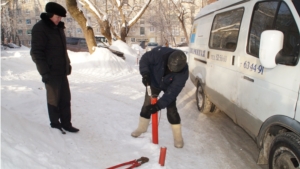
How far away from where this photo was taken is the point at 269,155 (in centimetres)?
250

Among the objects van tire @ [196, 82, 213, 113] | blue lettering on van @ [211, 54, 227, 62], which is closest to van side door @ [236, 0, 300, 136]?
blue lettering on van @ [211, 54, 227, 62]

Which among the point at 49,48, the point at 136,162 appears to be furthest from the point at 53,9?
the point at 136,162

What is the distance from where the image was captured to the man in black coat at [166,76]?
2.92 metres

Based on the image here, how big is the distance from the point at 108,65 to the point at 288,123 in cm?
800

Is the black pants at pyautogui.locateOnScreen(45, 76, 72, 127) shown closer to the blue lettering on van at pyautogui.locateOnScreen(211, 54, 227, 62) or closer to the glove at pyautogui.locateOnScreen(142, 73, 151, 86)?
the glove at pyautogui.locateOnScreen(142, 73, 151, 86)

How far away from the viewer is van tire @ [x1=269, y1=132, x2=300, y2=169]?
6.94 feet

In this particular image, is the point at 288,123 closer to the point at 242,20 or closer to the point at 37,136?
the point at 242,20

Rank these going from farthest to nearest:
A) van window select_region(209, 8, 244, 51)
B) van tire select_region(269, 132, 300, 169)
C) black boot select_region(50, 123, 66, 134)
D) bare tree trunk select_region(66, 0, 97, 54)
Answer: bare tree trunk select_region(66, 0, 97, 54) → van window select_region(209, 8, 244, 51) → black boot select_region(50, 123, 66, 134) → van tire select_region(269, 132, 300, 169)

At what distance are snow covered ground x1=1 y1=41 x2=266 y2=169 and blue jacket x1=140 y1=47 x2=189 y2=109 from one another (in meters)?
0.74

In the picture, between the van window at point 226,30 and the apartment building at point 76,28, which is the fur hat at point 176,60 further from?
the apartment building at point 76,28

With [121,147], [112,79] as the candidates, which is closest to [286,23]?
[121,147]

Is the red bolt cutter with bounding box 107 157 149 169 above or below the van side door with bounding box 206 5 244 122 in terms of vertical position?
below

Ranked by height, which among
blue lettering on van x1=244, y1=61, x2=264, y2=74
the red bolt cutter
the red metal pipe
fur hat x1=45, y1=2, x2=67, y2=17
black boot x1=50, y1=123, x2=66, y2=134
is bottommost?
the red bolt cutter

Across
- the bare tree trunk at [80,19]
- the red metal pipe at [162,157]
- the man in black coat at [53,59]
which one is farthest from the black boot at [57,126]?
the bare tree trunk at [80,19]
